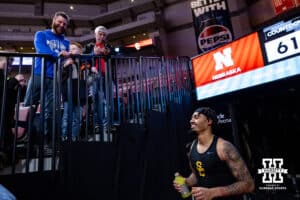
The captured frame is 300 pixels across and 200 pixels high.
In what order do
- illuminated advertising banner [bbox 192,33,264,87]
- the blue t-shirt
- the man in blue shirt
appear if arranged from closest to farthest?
the man in blue shirt
the blue t-shirt
illuminated advertising banner [bbox 192,33,264,87]

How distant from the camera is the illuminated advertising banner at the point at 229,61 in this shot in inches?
257

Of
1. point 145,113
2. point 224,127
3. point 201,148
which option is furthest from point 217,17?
point 201,148

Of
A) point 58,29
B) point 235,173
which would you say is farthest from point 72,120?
point 235,173

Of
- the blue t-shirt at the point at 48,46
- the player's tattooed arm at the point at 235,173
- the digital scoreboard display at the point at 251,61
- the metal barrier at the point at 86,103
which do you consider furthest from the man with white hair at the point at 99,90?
the digital scoreboard display at the point at 251,61

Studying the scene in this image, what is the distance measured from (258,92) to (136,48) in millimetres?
10788

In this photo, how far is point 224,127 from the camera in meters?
7.11

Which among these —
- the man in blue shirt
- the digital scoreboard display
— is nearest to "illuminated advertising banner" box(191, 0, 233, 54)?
the digital scoreboard display

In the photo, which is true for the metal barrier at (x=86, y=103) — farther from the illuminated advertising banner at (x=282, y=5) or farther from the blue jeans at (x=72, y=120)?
the illuminated advertising banner at (x=282, y=5)

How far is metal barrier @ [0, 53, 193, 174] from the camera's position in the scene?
10.8 feet

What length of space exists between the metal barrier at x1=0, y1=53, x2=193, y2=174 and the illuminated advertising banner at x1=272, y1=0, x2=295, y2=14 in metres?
8.30

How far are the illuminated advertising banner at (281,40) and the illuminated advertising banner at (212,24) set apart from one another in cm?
627

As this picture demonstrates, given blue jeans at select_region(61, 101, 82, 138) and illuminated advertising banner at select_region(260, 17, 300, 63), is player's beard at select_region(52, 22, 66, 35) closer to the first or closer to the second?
blue jeans at select_region(61, 101, 82, 138)

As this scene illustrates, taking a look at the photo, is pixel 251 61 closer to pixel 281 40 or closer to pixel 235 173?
pixel 281 40

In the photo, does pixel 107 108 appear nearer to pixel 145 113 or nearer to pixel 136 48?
pixel 145 113
